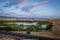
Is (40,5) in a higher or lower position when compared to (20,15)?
higher

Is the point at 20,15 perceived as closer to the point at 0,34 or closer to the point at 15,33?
the point at 15,33

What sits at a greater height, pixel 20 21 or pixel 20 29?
pixel 20 21

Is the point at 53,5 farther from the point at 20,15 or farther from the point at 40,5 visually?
the point at 20,15

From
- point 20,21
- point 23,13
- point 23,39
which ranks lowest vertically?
point 23,39

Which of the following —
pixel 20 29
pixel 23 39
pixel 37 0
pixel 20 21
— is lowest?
pixel 23 39

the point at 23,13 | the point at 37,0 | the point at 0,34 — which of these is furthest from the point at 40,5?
the point at 0,34

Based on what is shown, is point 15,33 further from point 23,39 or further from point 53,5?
point 53,5

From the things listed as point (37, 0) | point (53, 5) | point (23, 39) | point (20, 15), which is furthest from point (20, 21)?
point (53, 5)
